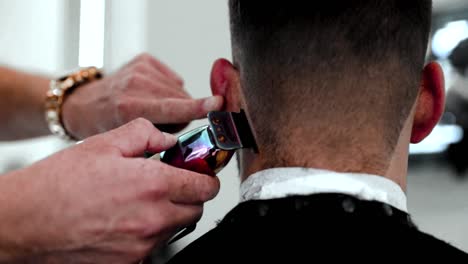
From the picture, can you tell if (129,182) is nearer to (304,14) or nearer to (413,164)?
(304,14)

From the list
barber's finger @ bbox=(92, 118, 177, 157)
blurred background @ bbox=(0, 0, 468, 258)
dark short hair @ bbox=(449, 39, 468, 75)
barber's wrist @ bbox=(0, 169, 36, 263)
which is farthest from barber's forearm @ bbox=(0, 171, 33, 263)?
dark short hair @ bbox=(449, 39, 468, 75)

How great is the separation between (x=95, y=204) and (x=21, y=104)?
881 millimetres

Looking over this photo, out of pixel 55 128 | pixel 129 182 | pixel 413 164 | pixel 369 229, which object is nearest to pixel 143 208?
pixel 129 182

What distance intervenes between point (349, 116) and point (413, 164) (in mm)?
1518

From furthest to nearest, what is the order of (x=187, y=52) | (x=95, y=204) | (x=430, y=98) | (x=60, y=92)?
1. (x=187, y=52)
2. (x=60, y=92)
3. (x=430, y=98)
4. (x=95, y=204)

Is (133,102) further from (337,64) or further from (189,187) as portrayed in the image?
(337,64)

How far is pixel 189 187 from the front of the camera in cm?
93

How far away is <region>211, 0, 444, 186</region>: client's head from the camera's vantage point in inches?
36.6

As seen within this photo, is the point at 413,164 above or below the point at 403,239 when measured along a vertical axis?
below

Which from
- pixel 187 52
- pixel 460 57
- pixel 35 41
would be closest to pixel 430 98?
pixel 460 57

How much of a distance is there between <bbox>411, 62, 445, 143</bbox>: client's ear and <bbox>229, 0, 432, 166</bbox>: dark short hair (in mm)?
30

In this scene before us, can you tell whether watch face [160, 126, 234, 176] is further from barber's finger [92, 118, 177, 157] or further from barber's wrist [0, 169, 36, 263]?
barber's wrist [0, 169, 36, 263]

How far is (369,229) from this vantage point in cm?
85

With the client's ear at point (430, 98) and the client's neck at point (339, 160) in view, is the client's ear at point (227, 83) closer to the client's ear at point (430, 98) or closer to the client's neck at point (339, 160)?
the client's neck at point (339, 160)
